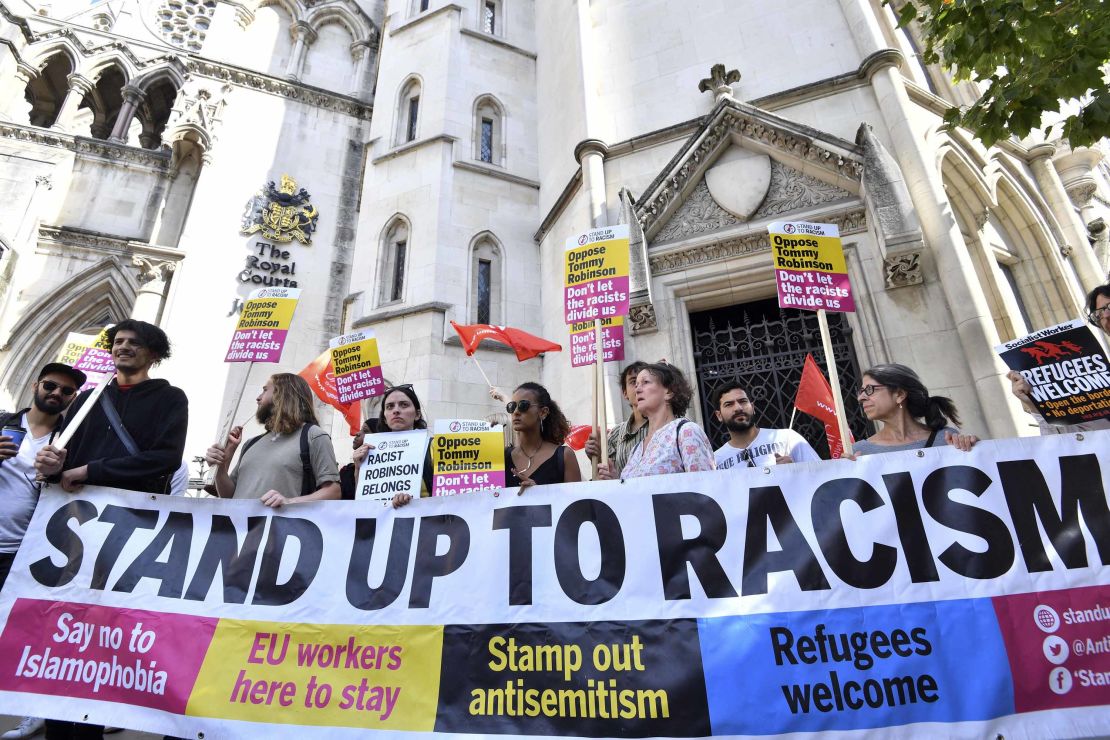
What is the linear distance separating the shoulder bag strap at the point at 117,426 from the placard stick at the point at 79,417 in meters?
0.05

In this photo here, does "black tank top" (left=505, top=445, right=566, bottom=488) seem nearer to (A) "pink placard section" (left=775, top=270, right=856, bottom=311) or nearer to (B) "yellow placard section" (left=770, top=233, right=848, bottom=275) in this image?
(A) "pink placard section" (left=775, top=270, right=856, bottom=311)

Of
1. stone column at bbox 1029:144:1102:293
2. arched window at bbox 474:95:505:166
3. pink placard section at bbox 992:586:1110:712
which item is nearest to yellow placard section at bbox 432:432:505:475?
pink placard section at bbox 992:586:1110:712

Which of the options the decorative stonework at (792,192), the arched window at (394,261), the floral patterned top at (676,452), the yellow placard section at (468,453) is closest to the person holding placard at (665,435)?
the floral patterned top at (676,452)

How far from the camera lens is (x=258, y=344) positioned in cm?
561

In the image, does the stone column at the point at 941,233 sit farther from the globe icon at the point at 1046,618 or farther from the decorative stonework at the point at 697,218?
the globe icon at the point at 1046,618

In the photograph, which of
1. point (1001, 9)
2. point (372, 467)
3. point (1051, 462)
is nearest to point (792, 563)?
point (1051, 462)

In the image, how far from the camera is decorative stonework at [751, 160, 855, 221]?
26.8 feet

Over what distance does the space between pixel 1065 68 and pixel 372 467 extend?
6.15 metres

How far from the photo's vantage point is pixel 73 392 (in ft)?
12.4

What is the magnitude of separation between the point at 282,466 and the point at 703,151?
7671mm

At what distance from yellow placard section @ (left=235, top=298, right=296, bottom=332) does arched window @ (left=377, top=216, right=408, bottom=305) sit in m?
5.40

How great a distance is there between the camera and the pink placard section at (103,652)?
A: 2.92m

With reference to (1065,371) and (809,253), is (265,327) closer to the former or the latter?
(809,253)

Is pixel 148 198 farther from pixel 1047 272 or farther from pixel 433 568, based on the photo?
pixel 1047 272
